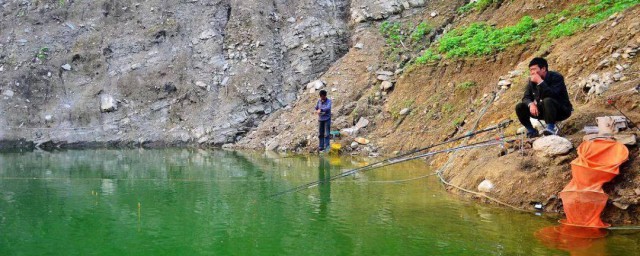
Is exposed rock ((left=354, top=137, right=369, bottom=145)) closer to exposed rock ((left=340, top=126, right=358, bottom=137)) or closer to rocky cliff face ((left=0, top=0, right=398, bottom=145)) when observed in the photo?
exposed rock ((left=340, top=126, right=358, bottom=137))

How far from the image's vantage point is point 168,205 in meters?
6.00

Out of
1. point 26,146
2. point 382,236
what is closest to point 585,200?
point 382,236

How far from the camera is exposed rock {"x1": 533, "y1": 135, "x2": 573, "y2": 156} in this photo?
5410mm

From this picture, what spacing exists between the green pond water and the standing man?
320 cm

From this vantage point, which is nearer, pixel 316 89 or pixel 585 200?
pixel 585 200

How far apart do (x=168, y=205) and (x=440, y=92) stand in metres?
7.72

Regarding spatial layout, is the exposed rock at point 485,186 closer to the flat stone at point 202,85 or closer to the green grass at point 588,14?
the green grass at point 588,14

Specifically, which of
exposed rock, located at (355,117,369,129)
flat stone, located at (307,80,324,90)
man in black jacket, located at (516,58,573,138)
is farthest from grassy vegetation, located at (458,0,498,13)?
man in black jacket, located at (516,58,573,138)

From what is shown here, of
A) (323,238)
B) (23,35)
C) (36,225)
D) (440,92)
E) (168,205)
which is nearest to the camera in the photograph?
(323,238)

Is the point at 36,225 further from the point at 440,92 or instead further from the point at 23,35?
the point at 23,35

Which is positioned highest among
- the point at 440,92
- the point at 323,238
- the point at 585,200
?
the point at 440,92

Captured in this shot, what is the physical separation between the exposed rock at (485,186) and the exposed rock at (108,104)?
15.5 m

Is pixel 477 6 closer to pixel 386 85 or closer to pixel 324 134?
pixel 386 85

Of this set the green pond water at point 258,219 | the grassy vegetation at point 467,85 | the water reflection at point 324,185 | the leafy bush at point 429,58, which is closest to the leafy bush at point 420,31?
the leafy bush at point 429,58
